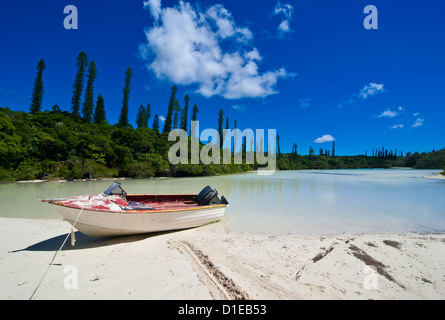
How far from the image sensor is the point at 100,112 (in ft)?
132

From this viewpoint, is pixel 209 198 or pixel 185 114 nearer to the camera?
pixel 209 198

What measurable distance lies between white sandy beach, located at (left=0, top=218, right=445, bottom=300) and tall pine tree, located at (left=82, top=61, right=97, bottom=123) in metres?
40.3

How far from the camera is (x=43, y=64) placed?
128ft

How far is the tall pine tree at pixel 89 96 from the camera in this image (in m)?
37.7

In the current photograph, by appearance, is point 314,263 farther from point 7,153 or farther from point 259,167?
point 259,167

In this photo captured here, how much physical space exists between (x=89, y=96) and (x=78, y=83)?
129 inches

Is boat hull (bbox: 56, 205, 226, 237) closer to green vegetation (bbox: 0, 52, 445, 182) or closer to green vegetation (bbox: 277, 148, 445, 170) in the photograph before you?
green vegetation (bbox: 0, 52, 445, 182)

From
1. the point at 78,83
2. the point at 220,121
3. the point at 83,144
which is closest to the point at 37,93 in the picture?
the point at 78,83

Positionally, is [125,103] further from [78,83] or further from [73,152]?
→ [73,152]

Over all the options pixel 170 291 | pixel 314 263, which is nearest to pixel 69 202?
pixel 170 291

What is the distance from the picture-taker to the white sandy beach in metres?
2.71

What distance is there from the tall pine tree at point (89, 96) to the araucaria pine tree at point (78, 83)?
0.99m
